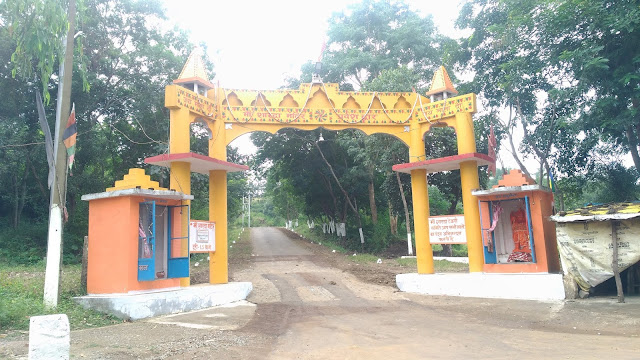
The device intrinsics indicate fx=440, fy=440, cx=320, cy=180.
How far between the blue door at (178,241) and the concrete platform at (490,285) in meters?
6.00

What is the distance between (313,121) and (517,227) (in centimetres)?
648

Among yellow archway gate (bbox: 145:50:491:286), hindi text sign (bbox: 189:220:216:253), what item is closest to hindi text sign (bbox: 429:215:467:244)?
yellow archway gate (bbox: 145:50:491:286)

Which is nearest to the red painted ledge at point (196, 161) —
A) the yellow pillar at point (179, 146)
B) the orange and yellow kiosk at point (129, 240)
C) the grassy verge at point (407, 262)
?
the yellow pillar at point (179, 146)

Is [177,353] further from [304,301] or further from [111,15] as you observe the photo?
[111,15]

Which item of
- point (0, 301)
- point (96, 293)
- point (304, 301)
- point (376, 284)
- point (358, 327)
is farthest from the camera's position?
point (376, 284)

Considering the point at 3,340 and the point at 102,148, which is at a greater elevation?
the point at 102,148

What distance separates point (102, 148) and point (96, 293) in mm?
11672

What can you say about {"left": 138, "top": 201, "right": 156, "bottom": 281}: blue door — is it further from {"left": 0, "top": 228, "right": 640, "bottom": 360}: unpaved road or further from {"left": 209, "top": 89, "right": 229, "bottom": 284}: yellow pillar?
{"left": 209, "top": 89, "right": 229, "bottom": 284}: yellow pillar

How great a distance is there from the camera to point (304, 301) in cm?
1110

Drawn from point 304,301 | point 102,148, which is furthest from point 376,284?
point 102,148

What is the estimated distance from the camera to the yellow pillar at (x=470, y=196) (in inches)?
466

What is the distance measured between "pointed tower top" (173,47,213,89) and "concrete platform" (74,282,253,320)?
5212 mm

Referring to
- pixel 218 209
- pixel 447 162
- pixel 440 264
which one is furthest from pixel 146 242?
pixel 440 264

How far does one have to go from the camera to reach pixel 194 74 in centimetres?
1144
